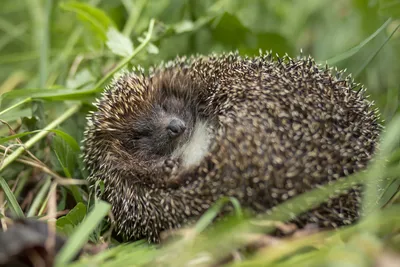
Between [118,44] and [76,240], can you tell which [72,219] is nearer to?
[76,240]

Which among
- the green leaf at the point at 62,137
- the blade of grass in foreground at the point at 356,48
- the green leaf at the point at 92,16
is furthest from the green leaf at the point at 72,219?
the blade of grass in foreground at the point at 356,48

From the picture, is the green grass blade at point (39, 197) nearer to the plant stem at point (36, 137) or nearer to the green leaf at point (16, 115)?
the plant stem at point (36, 137)

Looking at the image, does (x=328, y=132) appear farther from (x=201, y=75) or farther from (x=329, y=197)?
(x=201, y=75)

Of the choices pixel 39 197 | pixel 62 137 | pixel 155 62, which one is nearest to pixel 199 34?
pixel 155 62

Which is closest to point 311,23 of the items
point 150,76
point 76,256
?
point 150,76

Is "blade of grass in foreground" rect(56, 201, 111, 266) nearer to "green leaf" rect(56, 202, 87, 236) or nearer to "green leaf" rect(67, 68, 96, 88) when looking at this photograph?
"green leaf" rect(56, 202, 87, 236)

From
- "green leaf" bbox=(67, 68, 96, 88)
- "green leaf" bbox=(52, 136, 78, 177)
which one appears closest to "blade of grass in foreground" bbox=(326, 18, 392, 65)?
"green leaf" bbox=(67, 68, 96, 88)
